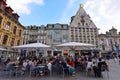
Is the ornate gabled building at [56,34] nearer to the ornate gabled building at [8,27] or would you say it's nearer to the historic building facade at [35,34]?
the historic building facade at [35,34]

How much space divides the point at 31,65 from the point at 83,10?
139 feet

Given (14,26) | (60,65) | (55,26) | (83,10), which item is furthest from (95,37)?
(60,65)

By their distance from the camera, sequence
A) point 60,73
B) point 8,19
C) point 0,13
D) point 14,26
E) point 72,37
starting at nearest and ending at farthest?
1. point 60,73
2. point 0,13
3. point 8,19
4. point 14,26
5. point 72,37

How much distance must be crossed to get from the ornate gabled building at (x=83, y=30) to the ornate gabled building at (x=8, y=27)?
22.0 meters

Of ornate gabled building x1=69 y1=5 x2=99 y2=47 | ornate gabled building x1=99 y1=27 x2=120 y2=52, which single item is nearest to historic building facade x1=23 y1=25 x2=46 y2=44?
ornate gabled building x1=69 y1=5 x2=99 y2=47

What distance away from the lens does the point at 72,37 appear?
42938mm

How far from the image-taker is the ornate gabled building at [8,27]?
69.3 ft

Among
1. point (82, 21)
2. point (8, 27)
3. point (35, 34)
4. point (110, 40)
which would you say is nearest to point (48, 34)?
point (35, 34)

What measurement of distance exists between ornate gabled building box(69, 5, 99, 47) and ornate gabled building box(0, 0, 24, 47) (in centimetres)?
2199

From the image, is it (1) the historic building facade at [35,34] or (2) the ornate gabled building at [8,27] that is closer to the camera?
(2) the ornate gabled building at [8,27]

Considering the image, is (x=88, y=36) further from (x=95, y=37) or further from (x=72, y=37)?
(x=72, y=37)

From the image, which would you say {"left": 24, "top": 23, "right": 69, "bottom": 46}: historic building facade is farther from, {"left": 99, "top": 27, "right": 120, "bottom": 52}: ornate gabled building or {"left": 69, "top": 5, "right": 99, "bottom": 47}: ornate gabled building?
{"left": 99, "top": 27, "right": 120, "bottom": 52}: ornate gabled building

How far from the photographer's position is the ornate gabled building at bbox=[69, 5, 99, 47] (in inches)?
1684

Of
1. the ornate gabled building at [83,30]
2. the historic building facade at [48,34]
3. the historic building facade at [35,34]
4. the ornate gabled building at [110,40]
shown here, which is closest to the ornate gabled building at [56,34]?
the historic building facade at [48,34]
